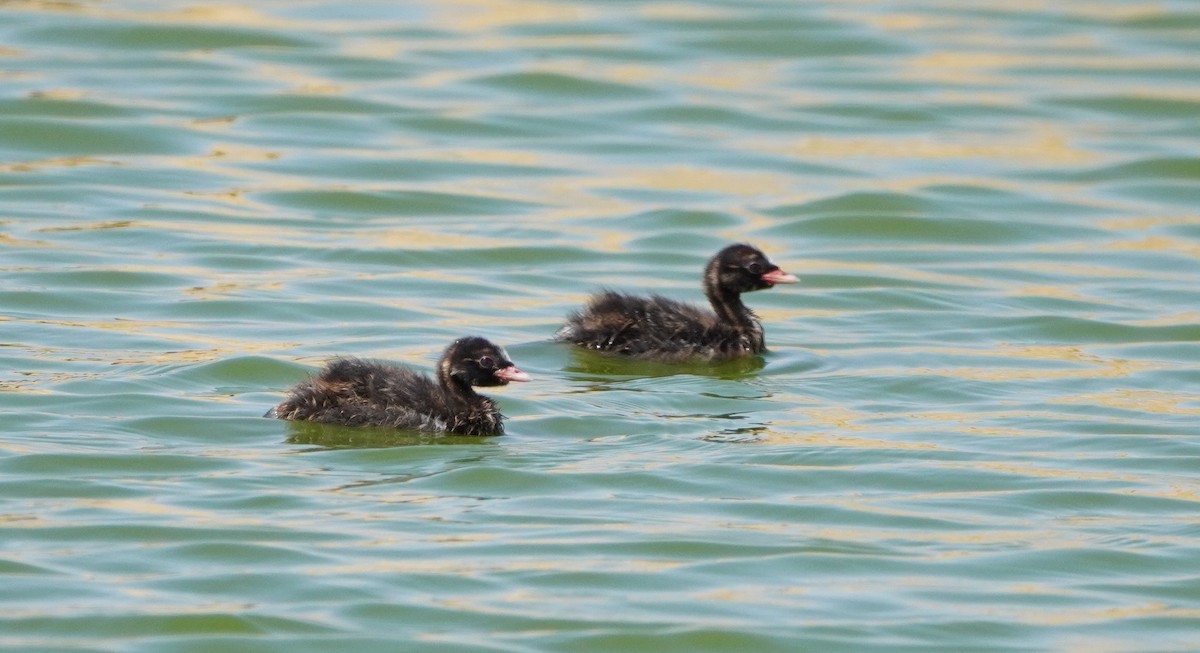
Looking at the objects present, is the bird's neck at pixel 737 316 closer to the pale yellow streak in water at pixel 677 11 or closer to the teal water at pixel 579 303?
the teal water at pixel 579 303

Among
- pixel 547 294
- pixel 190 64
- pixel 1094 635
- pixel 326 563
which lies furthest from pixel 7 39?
pixel 1094 635

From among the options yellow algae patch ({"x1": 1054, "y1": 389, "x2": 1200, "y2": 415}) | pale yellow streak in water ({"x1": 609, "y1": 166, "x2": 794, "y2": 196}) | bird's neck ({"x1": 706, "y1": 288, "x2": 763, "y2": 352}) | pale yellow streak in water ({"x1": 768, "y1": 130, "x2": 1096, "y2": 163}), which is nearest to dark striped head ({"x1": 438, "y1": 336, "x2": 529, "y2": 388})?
bird's neck ({"x1": 706, "y1": 288, "x2": 763, "y2": 352})

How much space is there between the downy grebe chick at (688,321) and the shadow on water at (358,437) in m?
2.46

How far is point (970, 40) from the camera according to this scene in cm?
2650

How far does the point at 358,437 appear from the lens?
37.3ft

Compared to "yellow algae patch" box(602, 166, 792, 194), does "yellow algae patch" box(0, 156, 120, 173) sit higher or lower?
higher

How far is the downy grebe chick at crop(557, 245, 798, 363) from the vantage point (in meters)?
13.9

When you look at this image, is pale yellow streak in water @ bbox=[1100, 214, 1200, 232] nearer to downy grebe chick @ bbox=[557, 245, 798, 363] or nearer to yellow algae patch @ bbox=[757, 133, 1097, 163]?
yellow algae patch @ bbox=[757, 133, 1097, 163]

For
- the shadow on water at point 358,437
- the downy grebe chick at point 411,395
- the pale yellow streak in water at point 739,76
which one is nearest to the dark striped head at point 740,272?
the downy grebe chick at point 411,395

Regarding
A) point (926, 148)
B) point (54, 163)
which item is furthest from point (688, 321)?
point (926, 148)

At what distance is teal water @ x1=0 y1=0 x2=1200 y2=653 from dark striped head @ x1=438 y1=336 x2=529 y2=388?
1.23 ft

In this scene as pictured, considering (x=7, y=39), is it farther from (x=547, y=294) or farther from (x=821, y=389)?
(x=821, y=389)

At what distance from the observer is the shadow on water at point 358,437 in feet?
36.7

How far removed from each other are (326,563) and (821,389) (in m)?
4.63
